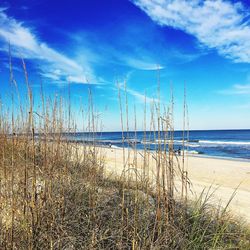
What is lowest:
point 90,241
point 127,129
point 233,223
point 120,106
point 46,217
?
point 233,223

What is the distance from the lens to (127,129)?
2.01m

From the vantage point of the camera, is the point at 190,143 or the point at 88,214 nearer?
the point at 88,214

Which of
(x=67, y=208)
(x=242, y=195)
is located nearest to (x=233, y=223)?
(x=67, y=208)

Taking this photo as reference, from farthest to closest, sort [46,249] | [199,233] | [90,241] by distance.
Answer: [199,233]
[90,241]
[46,249]

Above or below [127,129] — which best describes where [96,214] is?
below

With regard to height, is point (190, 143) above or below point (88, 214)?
below

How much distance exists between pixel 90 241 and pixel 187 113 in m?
1.26

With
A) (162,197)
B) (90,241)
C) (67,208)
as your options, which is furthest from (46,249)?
(162,197)

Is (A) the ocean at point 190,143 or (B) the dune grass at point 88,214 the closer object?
(B) the dune grass at point 88,214

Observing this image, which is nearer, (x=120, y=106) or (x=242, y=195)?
(x=120, y=106)

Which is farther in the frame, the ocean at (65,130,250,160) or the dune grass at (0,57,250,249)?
the ocean at (65,130,250,160)

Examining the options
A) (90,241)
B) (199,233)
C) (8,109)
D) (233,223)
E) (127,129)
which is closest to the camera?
(90,241)

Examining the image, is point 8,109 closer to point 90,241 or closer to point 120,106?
point 120,106

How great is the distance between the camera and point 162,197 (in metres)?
2.07
